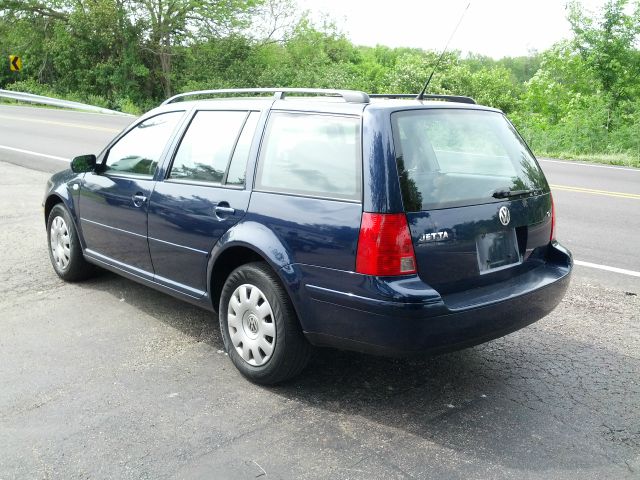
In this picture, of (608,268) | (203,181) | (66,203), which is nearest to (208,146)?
(203,181)

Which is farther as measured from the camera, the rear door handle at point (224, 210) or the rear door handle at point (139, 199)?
Answer: the rear door handle at point (139, 199)

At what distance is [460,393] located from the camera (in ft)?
13.0

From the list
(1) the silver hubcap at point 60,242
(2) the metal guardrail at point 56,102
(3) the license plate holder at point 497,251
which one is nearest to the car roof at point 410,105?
(3) the license plate holder at point 497,251

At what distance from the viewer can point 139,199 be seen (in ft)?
16.1

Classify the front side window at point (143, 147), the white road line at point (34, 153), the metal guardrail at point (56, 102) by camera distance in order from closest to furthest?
the front side window at point (143, 147) < the white road line at point (34, 153) < the metal guardrail at point (56, 102)

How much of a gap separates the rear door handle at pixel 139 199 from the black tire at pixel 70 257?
1.12m

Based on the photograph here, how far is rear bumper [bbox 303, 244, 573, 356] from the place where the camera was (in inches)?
134

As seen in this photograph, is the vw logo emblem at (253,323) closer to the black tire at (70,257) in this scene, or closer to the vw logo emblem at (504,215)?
the vw logo emblem at (504,215)

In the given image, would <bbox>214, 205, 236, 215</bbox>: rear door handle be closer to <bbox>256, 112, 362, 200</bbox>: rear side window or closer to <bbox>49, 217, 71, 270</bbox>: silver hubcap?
<bbox>256, 112, 362, 200</bbox>: rear side window

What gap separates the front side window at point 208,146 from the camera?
4.40 metres

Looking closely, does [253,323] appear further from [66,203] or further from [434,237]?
[66,203]

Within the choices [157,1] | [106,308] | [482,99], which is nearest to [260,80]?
[157,1]

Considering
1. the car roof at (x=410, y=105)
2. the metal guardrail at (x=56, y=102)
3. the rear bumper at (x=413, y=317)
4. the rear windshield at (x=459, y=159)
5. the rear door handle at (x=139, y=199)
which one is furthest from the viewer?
the metal guardrail at (x=56, y=102)

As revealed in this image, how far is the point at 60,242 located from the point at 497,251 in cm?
398
